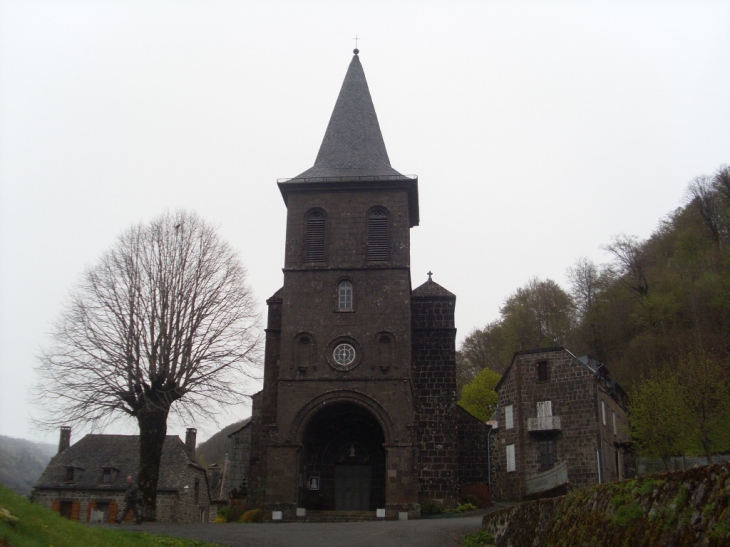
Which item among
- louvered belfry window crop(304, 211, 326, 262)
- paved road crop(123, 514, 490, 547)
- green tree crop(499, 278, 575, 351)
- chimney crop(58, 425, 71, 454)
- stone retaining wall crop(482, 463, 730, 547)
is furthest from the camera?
green tree crop(499, 278, 575, 351)

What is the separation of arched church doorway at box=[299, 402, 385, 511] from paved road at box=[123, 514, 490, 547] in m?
7.48

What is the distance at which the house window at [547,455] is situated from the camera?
3122 centimetres

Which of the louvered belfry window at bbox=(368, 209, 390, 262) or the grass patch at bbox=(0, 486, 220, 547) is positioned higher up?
the louvered belfry window at bbox=(368, 209, 390, 262)

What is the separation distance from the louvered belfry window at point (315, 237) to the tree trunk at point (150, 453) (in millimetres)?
8578

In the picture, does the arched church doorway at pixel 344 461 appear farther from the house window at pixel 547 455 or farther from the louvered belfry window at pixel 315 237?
the house window at pixel 547 455

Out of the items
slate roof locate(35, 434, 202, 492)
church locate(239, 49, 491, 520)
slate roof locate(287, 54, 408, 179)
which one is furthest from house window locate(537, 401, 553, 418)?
slate roof locate(35, 434, 202, 492)

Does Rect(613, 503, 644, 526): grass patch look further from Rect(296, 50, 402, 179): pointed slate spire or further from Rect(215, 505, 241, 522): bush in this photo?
Rect(296, 50, 402, 179): pointed slate spire

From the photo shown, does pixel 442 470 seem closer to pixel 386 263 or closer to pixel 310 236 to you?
pixel 386 263

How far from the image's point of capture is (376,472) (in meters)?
27.5

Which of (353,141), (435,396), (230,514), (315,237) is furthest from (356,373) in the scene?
(353,141)

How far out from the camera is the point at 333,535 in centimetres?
1716

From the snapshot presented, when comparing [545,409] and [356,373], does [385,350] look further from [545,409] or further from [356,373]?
[545,409]

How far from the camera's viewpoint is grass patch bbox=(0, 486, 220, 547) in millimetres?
9258

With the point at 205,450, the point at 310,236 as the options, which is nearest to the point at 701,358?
the point at 310,236
